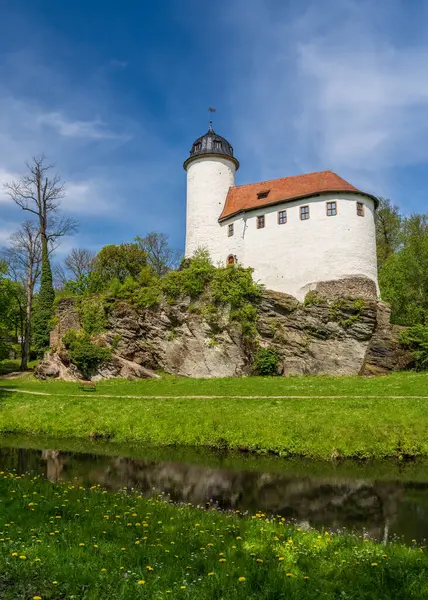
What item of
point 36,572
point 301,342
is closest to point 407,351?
point 301,342

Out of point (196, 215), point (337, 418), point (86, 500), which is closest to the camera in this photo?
point (86, 500)

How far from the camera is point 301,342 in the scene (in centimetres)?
3122

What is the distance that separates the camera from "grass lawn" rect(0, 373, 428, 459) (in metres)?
16.7

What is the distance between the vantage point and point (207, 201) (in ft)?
126

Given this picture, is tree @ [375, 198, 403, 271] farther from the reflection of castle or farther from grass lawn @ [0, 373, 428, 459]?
the reflection of castle

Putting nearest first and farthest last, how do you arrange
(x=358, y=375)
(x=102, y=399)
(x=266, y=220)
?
(x=102, y=399)
(x=358, y=375)
(x=266, y=220)

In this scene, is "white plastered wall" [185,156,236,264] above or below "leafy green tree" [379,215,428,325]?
above

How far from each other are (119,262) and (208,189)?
513 inches

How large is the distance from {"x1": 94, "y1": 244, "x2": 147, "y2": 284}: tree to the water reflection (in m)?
31.6

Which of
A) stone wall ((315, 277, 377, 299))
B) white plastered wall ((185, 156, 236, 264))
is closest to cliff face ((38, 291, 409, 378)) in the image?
stone wall ((315, 277, 377, 299))

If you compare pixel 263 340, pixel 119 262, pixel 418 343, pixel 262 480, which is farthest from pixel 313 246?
pixel 262 480

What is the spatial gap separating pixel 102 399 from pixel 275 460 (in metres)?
10.5

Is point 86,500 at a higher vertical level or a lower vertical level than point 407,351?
lower

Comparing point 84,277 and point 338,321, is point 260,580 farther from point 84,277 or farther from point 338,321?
point 84,277
